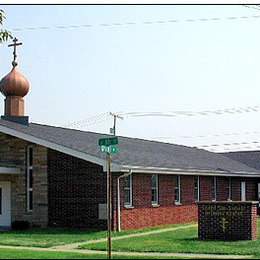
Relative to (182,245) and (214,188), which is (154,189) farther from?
(182,245)

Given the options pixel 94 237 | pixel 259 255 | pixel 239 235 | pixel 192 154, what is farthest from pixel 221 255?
pixel 192 154

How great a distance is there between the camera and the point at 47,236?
22.2 m

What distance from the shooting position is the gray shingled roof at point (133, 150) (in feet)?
85.1

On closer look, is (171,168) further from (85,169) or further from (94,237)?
(94,237)

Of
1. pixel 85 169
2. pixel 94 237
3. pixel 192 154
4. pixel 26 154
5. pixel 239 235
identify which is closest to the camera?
pixel 239 235

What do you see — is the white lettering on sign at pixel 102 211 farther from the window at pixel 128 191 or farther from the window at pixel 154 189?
the window at pixel 154 189

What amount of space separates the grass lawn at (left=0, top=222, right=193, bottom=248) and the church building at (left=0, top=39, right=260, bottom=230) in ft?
3.56

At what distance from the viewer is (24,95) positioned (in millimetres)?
30156

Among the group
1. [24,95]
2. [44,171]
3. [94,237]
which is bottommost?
[94,237]

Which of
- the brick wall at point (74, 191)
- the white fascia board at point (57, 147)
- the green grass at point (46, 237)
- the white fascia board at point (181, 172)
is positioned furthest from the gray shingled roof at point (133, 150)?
the green grass at point (46, 237)

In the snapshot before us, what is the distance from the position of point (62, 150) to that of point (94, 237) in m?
4.59

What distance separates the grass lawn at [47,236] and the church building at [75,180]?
3.56ft

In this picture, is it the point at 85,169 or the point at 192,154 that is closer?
the point at 85,169

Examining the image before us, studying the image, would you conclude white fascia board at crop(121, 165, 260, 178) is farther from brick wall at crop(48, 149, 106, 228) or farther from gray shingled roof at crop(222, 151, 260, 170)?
gray shingled roof at crop(222, 151, 260, 170)
